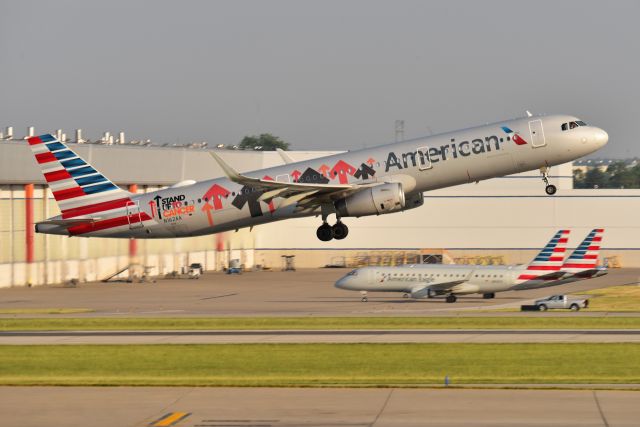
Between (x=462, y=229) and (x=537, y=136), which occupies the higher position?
(x=537, y=136)

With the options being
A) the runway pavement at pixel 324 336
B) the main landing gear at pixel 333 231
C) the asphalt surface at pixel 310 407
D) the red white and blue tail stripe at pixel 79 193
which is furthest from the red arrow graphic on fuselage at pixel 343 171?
the asphalt surface at pixel 310 407

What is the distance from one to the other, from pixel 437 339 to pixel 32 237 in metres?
72.1

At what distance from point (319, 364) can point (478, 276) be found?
5414cm

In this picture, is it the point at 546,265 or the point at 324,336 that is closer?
the point at 324,336

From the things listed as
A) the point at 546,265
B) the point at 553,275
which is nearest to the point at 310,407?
the point at 553,275

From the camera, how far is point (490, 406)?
1492 inches

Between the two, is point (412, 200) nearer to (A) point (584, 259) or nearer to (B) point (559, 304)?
(B) point (559, 304)

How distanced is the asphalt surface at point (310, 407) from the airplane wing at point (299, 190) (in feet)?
58.2

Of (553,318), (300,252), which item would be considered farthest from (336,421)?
(300,252)

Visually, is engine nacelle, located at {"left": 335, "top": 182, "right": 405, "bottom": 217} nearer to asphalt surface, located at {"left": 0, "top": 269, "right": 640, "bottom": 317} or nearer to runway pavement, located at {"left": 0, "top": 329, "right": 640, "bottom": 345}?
runway pavement, located at {"left": 0, "top": 329, "right": 640, "bottom": 345}

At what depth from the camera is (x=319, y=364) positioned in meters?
51.5

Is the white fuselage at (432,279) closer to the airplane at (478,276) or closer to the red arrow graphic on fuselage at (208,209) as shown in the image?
the airplane at (478,276)

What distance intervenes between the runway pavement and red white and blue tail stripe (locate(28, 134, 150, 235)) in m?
6.49

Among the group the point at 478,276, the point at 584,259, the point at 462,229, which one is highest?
the point at 462,229
